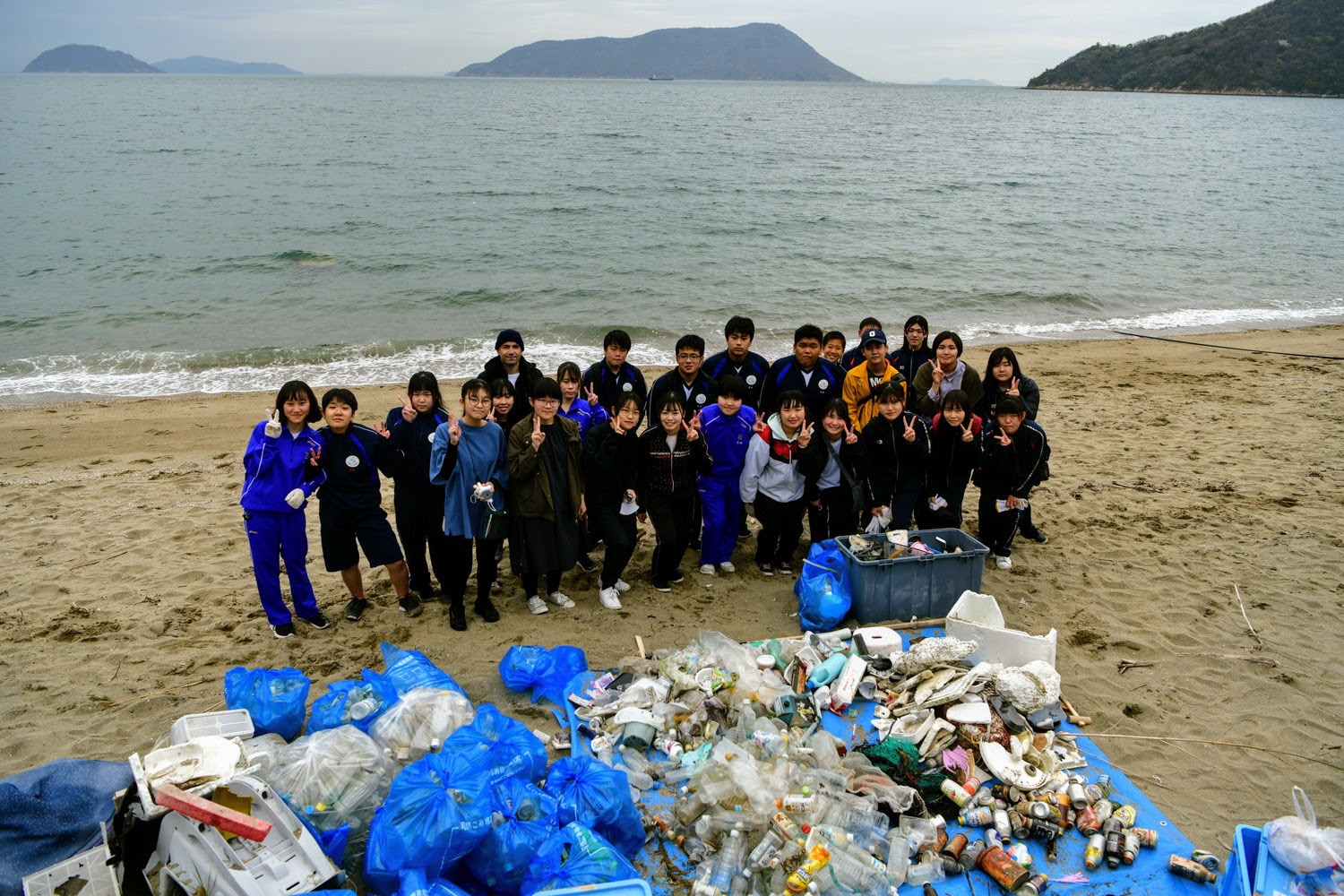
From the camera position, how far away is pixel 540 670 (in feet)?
16.5

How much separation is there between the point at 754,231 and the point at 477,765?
75.5ft

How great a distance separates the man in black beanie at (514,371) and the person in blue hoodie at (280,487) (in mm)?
1405

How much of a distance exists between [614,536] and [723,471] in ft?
3.42

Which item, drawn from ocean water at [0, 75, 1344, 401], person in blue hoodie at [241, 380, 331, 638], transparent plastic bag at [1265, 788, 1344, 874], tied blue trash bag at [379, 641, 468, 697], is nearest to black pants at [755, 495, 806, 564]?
tied blue trash bag at [379, 641, 468, 697]

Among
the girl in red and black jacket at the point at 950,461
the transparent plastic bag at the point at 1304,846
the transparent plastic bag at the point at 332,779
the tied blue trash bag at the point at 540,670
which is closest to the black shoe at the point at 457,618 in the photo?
the tied blue trash bag at the point at 540,670

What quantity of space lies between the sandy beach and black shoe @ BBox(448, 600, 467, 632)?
0.06m

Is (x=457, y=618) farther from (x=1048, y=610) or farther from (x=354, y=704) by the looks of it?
(x=1048, y=610)

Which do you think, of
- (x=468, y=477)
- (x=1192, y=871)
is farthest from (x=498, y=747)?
(x=1192, y=871)

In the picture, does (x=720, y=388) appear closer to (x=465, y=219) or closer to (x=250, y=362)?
(x=250, y=362)

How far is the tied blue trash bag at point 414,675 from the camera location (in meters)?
4.64

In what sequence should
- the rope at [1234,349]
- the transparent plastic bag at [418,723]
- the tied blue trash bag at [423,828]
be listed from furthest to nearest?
the rope at [1234,349]
the transparent plastic bag at [418,723]
the tied blue trash bag at [423,828]

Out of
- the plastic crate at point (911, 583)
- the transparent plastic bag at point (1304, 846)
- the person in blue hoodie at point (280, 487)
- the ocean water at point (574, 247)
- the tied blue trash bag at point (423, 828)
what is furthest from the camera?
the ocean water at point (574, 247)

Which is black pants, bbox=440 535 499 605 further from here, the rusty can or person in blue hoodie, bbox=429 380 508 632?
the rusty can

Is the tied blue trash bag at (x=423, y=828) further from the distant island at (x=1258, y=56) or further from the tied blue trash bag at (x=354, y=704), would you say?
the distant island at (x=1258, y=56)
